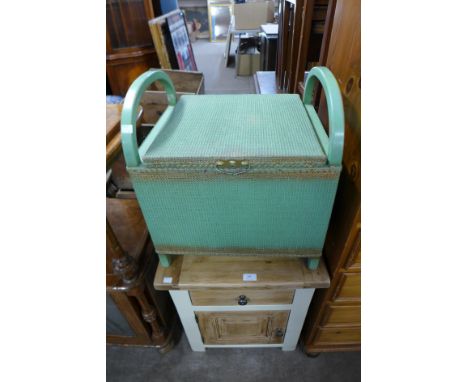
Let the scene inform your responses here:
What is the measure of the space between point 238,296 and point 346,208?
47cm

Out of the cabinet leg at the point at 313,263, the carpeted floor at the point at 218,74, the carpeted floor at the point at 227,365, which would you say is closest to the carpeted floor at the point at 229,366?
the carpeted floor at the point at 227,365

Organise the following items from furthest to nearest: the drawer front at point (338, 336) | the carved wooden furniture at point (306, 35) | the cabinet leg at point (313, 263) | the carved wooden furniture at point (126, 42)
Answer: the carved wooden furniture at point (126, 42) → the carved wooden furniture at point (306, 35) → the drawer front at point (338, 336) → the cabinet leg at point (313, 263)

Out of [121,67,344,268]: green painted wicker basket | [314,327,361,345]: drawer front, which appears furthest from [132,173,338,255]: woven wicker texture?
[314,327,361,345]: drawer front

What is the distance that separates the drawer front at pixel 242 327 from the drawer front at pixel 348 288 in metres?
0.21

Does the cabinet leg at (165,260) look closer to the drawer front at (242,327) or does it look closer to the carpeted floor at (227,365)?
the drawer front at (242,327)

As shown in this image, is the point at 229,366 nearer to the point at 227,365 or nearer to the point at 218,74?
the point at 227,365

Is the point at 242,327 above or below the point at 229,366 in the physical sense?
above

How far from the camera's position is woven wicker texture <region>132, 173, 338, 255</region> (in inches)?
22.3

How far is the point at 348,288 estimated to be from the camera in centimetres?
86

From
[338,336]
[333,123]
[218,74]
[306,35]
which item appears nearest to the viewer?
[333,123]

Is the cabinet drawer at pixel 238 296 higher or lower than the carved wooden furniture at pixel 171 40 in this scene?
lower

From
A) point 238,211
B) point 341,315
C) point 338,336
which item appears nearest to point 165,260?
point 238,211

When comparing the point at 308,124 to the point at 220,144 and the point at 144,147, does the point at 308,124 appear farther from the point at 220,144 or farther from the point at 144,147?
the point at 144,147

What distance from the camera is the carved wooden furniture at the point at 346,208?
2.02 ft
